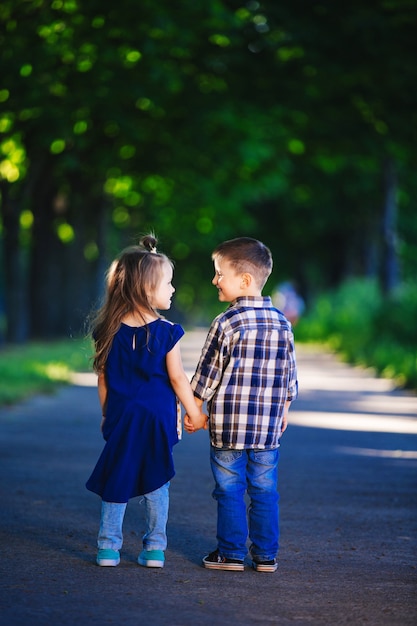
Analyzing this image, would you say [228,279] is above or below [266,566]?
above

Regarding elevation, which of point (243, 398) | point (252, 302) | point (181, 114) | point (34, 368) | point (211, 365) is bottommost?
point (34, 368)

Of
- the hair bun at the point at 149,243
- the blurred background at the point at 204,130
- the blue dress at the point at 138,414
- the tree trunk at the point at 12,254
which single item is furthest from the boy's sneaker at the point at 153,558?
the tree trunk at the point at 12,254

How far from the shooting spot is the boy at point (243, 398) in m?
5.94

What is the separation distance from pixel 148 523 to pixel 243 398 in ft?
2.30

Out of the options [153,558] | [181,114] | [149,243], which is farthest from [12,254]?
[153,558]

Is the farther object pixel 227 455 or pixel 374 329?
pixel 374 329

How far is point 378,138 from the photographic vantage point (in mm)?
23547

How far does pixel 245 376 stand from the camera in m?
5.97

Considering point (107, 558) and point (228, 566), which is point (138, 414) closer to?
point (107, 558)

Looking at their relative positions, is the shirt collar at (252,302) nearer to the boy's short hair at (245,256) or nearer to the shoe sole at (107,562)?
the boy's short hair at (245,256)

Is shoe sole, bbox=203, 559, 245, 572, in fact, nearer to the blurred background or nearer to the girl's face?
the girl's face

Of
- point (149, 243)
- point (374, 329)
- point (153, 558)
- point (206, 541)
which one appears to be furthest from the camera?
point (374, 329)

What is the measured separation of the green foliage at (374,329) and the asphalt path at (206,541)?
7.51m

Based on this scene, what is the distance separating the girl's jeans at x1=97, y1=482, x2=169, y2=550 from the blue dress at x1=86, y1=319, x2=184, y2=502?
0.05 meters
